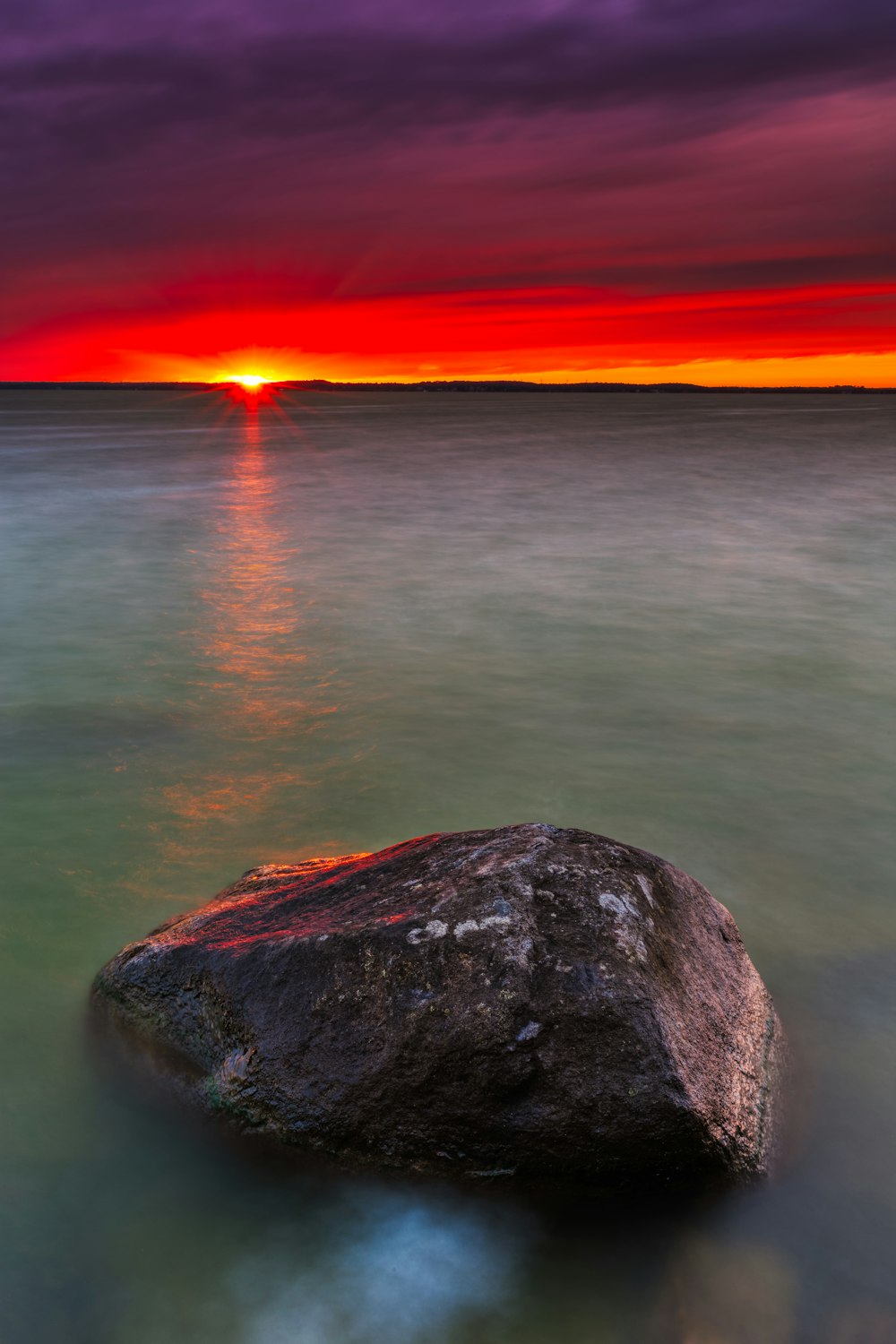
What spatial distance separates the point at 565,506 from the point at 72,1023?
18.1m

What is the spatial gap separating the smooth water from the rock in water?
18 cm

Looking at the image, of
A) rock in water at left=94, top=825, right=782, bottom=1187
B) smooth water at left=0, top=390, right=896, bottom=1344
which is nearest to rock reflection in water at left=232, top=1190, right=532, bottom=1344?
smooth water at left=0, top=390, right=896, bottom=1344

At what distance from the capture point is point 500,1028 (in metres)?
3.18

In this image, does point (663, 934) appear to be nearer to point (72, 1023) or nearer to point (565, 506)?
point (72, 1023)

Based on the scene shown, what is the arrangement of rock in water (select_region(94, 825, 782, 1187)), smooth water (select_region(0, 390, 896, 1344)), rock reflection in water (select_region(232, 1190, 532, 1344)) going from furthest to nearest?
rock in water (select_region(94, 825, 782, 1187))
smooth water (select_region(0, 390, 896, 1344))
rock reflection in water (select_region(232, 1190, 532, 1344))

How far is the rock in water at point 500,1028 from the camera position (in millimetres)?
3172

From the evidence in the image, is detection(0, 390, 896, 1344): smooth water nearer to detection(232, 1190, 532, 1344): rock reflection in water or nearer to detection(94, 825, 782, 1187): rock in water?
detection(232, 1190, 532, 1344): rock reflection in water

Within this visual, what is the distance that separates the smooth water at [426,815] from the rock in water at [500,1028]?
0.59ft

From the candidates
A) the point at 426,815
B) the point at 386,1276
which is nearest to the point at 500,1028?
the point at 386,1276

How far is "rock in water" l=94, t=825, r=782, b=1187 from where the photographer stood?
3172 mm

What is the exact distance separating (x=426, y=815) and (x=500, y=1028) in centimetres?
303

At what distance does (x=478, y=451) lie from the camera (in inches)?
1544

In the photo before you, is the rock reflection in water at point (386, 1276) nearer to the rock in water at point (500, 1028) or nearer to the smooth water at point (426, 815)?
the smooth water at point (426, 815)

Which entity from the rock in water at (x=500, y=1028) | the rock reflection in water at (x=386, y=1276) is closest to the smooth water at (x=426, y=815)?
the rock reflection in water at (x=386, y=1276)
